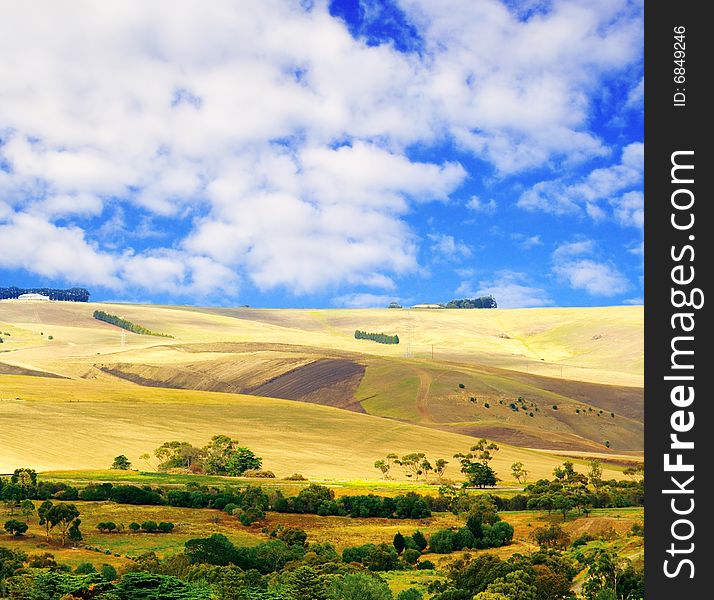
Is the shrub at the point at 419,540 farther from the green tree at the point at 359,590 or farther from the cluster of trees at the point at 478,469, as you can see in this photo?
the cluster of trees at the point at 478,469

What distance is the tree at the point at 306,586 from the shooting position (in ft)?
187

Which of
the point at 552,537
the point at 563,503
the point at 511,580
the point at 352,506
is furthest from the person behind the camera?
the point at 352,506

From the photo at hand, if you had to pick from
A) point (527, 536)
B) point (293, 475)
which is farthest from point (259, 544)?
point (293, 475)

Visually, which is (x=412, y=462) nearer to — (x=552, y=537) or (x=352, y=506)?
(x=352, y=506)

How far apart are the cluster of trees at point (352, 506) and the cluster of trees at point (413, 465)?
24.8m

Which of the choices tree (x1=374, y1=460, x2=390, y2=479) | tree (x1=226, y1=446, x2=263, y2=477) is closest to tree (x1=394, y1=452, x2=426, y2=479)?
tree (x1=374, y1=460, x2=390, y2=479)

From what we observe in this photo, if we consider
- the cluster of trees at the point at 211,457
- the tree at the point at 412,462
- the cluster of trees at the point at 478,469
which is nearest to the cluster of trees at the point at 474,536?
the cluster of trees at the point at 478,469

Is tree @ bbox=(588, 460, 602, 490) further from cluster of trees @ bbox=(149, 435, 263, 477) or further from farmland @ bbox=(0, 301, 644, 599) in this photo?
cluster of trees @ bbox=(149, 435, 263, 477)

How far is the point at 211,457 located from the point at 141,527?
138ft

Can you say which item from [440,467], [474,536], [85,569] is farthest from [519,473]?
[85,569]
